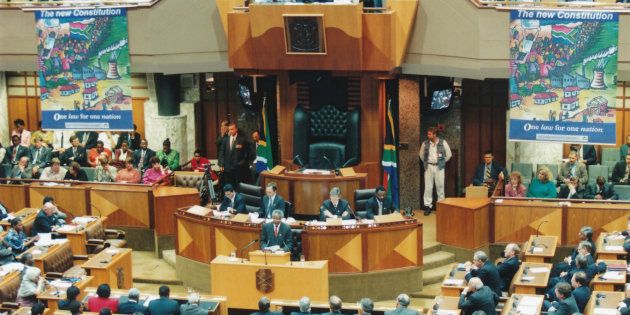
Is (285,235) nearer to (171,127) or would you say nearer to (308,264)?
(308,264)

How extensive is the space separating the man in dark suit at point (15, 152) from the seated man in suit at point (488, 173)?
7799 mm

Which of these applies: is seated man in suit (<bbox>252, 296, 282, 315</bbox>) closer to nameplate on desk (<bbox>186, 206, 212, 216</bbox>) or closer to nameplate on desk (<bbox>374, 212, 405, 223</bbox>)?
nameplate on desk (<bbox>374, 212, 405, 223</bbox>)

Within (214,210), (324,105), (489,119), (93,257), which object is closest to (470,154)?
(489,119)

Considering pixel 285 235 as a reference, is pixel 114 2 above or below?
above

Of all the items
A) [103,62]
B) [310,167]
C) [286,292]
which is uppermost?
[103,62]

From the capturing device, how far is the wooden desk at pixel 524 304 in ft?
48.1

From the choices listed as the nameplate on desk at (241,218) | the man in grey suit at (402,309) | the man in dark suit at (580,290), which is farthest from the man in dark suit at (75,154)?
the man in dark suit at (580,290)

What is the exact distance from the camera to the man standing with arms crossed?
20719mm

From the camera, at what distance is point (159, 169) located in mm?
20578

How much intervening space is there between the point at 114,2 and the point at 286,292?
6.91m

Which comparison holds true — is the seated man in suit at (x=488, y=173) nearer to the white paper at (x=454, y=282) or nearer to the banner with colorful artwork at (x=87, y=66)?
the white paper at (x=454, y=282)

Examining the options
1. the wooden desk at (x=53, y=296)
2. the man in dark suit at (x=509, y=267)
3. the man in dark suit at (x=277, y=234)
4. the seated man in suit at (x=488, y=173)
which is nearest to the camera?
the wooden desk at (x=53, y=296)

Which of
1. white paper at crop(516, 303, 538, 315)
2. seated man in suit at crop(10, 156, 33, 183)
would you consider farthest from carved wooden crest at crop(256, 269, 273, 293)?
seated man in suit at crop(10, 156, 33, 183)

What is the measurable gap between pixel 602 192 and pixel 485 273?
395cm
